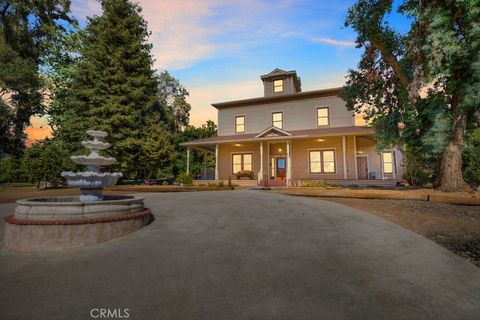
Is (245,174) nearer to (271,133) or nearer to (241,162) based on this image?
(241,162)

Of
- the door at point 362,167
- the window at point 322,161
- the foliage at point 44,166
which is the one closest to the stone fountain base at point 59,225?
the foliage at point 44,166

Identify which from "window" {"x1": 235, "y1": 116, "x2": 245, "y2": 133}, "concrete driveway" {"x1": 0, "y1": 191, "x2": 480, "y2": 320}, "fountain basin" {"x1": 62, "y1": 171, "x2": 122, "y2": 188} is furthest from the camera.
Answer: "window" {"x1": 235, "y1": 116, "x2": 245, "y2": 133}

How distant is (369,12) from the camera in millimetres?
11969

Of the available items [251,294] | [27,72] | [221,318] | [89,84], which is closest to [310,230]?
[251,294]

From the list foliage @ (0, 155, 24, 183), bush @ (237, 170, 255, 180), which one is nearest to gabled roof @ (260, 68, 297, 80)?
bush @ (237, 170, 255, 180)

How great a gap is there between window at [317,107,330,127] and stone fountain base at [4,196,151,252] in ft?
62.7

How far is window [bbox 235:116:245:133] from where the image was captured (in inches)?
Result: 962

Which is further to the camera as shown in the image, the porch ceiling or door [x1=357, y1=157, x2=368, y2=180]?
door [x1=357, y1=157, x2=368, y2=180]

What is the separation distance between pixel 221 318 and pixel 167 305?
29.2 inches

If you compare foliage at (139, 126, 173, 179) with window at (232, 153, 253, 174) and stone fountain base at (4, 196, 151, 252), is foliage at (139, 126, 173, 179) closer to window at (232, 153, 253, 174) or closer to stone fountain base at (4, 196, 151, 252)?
window at (232, 153, 253, 174)

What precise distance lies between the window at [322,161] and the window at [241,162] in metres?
5.44

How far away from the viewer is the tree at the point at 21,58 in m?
24.5

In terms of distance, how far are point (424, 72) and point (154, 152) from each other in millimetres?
19934

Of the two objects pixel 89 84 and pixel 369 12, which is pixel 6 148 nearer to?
pixel 89 84
